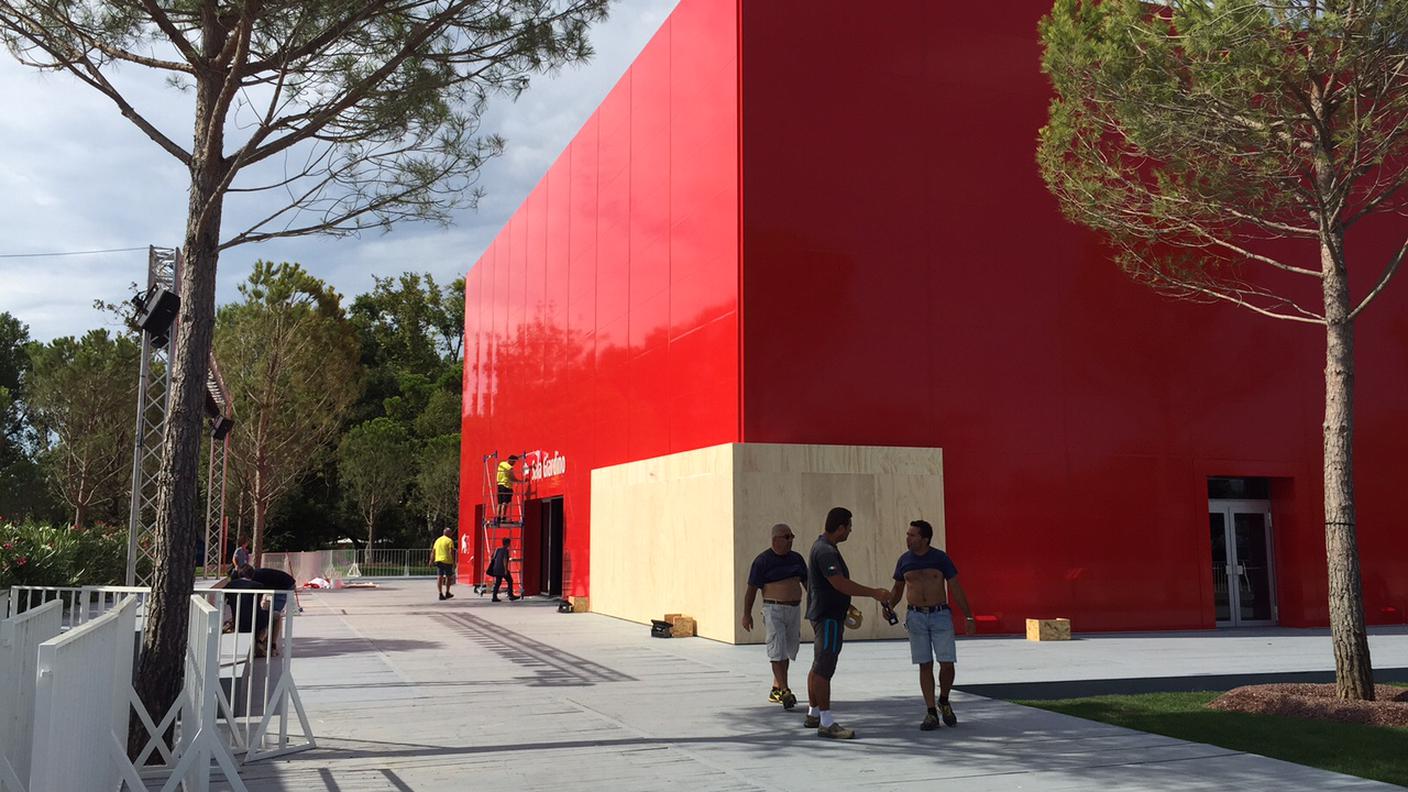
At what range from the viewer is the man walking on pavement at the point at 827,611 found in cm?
780

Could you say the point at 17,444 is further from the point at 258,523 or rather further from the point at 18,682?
the point at 18,682

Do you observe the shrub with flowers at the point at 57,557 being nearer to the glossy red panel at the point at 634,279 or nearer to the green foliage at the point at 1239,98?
the glossy red panel at the point at 634,279

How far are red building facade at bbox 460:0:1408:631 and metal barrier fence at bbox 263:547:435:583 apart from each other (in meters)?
19.0

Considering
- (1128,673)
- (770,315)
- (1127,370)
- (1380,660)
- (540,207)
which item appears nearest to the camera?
(1128,673)

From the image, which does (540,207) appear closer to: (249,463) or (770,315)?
(770,315)

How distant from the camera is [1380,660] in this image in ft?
42.0

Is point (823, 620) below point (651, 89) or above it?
below

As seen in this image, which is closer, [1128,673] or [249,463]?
[1128,673]

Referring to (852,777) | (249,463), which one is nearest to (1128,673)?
(852,777)

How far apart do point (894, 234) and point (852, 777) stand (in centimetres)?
1085

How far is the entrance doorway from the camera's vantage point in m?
25.5

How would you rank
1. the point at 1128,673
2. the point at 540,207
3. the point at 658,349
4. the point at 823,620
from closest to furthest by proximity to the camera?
1. the point at 823,620
2. the point at 1128,673
3. the point at 658,349
4. the point at 540,207

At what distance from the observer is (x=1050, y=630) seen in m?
15.1

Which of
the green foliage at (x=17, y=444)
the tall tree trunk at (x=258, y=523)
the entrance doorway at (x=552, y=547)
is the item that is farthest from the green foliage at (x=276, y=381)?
the entrance doorway at (x=552, y=547)
